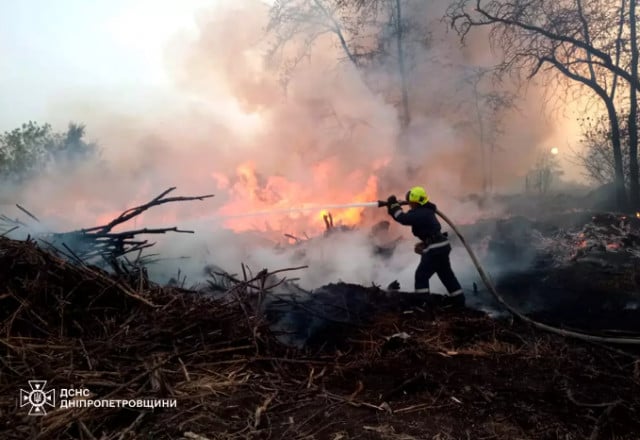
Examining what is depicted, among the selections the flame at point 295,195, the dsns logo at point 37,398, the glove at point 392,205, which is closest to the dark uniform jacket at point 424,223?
the glove at point 392,205

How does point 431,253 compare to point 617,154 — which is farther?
point 617,154

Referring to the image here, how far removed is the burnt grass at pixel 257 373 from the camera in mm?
2719

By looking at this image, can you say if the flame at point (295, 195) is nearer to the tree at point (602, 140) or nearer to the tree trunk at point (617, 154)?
the tree trunk at point (617, 154)

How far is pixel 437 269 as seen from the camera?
660cm

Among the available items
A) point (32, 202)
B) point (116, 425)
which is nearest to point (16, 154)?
point (32, 202)

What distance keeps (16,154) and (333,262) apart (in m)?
17.4

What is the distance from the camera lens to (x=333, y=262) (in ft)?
31.2

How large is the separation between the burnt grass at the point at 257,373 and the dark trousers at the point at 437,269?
1607 millimetres

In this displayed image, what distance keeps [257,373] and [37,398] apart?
4.88 feet

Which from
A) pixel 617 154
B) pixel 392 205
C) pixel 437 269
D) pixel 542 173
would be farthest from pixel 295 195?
pixel 542 173

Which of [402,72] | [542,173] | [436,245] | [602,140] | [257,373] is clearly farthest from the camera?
[542,173]

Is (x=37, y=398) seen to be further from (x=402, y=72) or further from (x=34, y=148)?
(x=34, y=148)

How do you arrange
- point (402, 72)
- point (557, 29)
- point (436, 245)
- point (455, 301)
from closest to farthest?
→ 1. point (455, 301)
2. point (436, 245)
3. point (557, 29)
4. point (402, 72)

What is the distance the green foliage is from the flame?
499 centimetres
